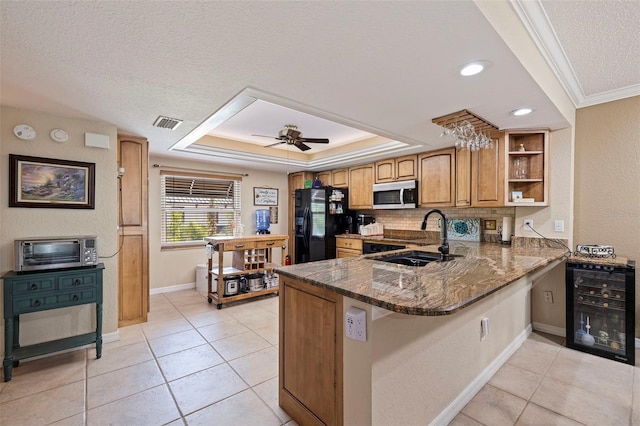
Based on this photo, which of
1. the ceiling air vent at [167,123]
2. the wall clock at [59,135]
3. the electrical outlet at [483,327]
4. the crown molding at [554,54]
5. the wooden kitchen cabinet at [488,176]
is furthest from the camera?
the wooden kitchen cabinet at [488,176]

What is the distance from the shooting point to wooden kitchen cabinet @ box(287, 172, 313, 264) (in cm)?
598

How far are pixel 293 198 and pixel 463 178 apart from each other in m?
3.42

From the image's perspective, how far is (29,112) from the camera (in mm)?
2500

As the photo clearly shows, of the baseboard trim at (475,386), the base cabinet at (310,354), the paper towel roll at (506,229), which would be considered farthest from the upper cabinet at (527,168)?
the base cabinet at (310,354)

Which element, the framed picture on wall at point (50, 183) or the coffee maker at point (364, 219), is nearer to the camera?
the framed picture on wall at point (50, 183)

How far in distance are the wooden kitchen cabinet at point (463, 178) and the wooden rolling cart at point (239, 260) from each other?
8.52 ft

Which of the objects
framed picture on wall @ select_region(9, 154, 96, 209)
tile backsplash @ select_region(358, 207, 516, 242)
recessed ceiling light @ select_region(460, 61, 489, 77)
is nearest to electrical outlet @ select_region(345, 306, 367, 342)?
recessed ceiling light @ select_region(460, 61, 489, 77)

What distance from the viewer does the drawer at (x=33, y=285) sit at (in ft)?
7.48

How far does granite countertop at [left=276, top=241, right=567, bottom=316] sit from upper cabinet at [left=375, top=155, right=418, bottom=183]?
2.21 meters

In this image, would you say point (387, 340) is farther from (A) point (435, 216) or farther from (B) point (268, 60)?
(A) point (435, 216)

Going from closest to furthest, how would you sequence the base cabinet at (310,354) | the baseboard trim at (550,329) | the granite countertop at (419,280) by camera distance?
the granite countertop at (419,280)
the base cabinet at (310,354)
the baseboard trim at (550,329)

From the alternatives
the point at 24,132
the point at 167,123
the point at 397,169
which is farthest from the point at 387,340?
the point at 397,169

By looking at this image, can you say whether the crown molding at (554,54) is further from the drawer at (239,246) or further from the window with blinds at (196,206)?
the window with blinds at (196,206)

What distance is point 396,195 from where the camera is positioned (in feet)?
14.9
